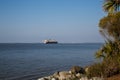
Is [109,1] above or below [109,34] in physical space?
above

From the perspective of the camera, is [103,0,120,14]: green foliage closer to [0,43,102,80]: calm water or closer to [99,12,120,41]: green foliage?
[99,12,120,41]: green foliage

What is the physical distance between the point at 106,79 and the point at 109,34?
451 centimetres

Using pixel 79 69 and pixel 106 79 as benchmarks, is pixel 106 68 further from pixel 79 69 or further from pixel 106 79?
pixel 79 69

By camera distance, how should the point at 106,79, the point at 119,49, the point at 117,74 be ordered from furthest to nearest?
the point at 119,49 → the point at 117,74 → the point at 106,79

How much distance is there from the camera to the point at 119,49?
18.8 m

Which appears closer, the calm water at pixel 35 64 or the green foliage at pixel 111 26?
the green foliage at pixel 111 26

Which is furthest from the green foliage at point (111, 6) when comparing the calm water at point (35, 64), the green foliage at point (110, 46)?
the calm water at point (35, 64)

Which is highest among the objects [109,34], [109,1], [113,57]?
[109,1]

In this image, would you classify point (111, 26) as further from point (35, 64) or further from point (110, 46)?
point (35, 64)

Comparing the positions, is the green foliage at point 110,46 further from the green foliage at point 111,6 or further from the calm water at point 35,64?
the calm water at point 35,64

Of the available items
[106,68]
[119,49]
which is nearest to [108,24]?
[119,49]

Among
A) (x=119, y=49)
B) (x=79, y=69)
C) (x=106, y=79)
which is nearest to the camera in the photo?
(x=106, y=79)

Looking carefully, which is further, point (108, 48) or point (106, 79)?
point (108, 48)

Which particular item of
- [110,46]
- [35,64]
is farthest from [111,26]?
[35,64]
